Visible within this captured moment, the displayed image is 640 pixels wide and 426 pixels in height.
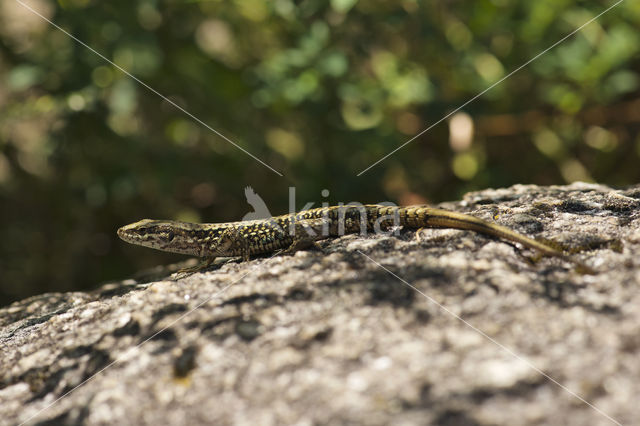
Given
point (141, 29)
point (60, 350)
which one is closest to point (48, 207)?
point (141, 29)

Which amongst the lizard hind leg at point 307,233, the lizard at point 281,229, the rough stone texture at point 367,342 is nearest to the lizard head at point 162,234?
the lizard at point 281,229

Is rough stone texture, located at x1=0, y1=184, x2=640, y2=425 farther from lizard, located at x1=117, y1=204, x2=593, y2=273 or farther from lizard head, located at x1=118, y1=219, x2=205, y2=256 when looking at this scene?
lizard head, located at x1=118, y1=219, x2=205, y2=256

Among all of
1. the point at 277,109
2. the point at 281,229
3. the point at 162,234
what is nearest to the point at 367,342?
the point at 281,229

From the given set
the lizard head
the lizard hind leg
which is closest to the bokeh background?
the lizard head

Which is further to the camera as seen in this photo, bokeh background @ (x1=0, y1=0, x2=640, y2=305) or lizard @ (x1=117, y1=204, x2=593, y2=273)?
bokeh background @ (x1=0, y1=0, x2=640, y2=305)

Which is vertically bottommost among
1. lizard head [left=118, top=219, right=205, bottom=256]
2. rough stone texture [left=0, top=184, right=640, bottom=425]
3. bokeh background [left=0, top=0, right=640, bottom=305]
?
rough stone texture [left=0, top=184, right=640, bottom=425]

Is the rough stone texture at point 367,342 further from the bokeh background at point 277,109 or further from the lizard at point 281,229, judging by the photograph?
the bokeh background at point 277,109

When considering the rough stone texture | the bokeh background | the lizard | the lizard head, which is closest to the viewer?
the rough stone texture

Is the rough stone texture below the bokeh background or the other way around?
below
